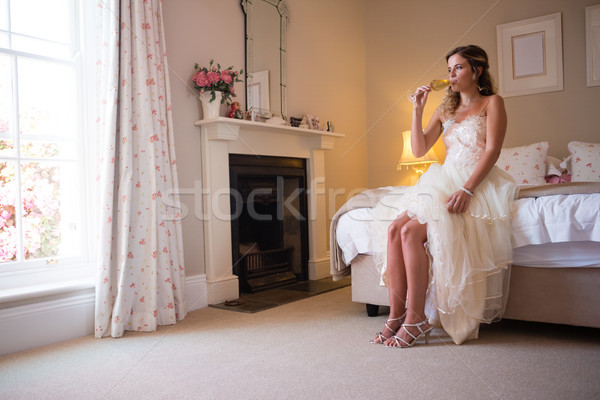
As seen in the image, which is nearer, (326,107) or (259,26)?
(259,26)

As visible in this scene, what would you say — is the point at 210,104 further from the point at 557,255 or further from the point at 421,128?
the point at 557,255

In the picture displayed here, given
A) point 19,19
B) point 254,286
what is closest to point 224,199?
point 254,286

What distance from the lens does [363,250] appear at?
270 cm

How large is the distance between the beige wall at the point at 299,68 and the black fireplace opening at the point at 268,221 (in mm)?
367

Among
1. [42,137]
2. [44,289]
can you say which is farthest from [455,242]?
[42,137]

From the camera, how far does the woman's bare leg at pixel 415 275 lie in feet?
7.26

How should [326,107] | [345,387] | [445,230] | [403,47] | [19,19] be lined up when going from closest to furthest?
[345,387] → [445,230] → [19,19] → [326,107] → [403,47]

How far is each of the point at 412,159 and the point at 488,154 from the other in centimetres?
228

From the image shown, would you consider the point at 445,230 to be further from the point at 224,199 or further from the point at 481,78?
the point at 224,199

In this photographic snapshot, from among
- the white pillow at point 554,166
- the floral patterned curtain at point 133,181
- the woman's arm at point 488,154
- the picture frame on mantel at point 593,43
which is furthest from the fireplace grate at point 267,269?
the picture frame on mantel at point 593,43

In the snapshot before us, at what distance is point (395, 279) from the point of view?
2312mm

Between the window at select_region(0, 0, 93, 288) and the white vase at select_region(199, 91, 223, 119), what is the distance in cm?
75

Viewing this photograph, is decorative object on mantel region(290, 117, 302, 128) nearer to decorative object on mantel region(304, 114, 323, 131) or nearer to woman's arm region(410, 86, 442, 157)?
decorative object on mantel region(304, 114, 323, 131)

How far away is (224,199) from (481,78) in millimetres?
1786
